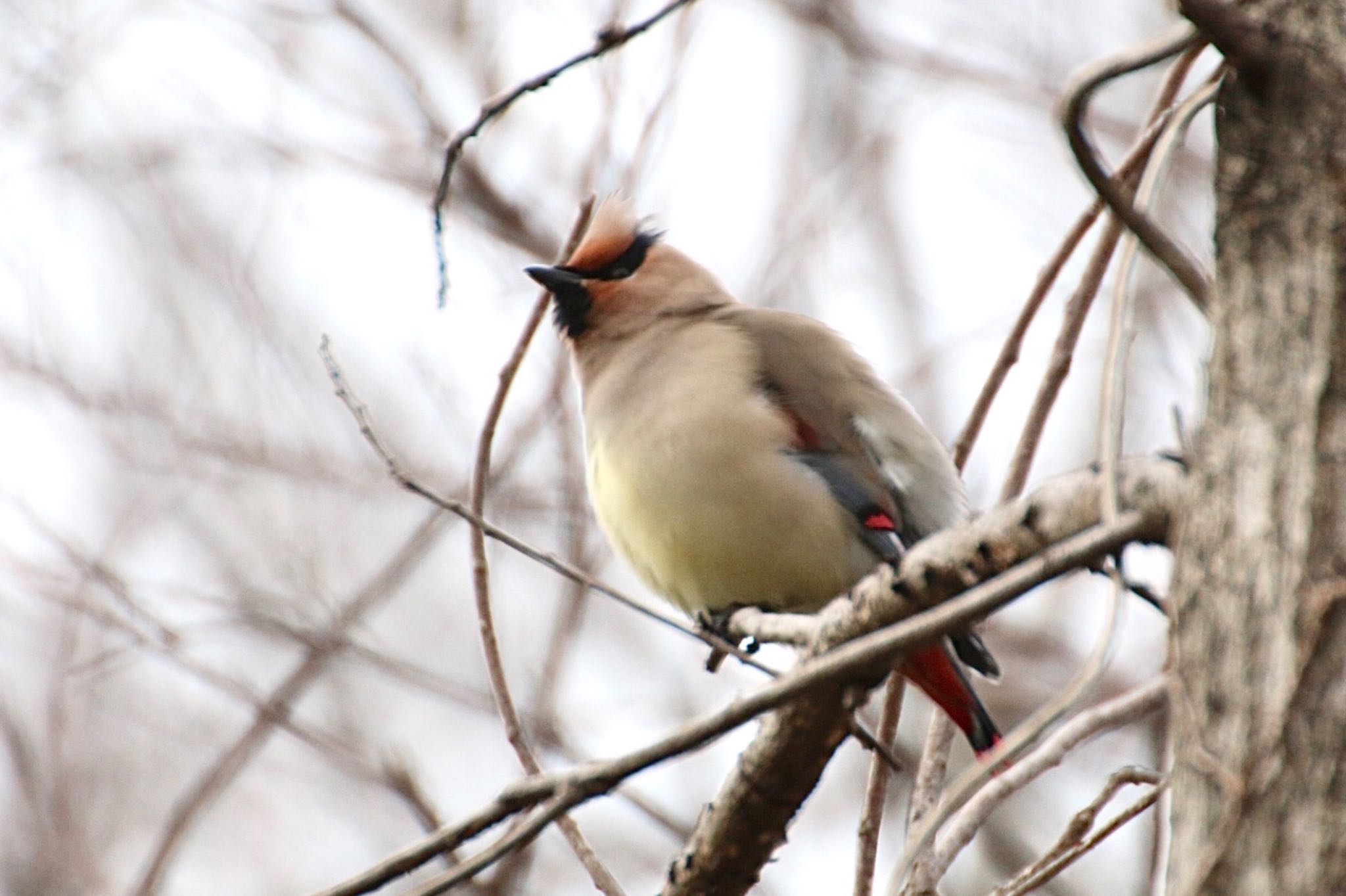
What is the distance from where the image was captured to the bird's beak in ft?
14.4

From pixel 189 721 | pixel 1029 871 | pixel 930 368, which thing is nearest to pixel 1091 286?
pixel 1029 871

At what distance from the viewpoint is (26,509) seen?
16.5 feet

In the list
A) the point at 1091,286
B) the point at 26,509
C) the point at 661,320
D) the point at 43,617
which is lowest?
the point at 1091,286

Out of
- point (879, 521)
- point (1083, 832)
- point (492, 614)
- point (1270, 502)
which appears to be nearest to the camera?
point (1270, 502)

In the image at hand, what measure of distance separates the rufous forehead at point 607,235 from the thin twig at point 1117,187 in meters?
3.14

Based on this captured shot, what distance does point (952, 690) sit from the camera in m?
3.29

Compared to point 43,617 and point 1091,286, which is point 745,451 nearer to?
point 1091,286

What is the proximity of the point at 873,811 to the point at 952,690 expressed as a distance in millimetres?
664

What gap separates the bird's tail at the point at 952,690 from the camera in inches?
127

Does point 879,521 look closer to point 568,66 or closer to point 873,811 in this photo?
point 873,811

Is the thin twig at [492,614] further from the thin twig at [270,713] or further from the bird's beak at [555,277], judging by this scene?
the bird's beak at [555,277]

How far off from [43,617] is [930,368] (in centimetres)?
392

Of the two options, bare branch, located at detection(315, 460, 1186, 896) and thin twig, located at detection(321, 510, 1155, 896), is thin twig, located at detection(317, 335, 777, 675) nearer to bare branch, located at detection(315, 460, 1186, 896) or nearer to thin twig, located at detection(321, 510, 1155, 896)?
bare branch, located at detection(315, 460, 1186, 896)

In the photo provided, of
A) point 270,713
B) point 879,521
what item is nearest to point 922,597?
point 879,521
